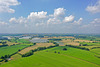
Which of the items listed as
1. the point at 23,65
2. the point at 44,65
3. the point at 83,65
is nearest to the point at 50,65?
the point at 44,65

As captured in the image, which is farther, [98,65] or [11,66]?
[98,65]

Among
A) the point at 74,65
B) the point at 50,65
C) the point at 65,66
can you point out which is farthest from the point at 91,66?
the point at 50,65

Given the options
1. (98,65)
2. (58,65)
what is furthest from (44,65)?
(98,65)

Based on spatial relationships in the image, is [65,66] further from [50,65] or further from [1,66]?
[1,66]

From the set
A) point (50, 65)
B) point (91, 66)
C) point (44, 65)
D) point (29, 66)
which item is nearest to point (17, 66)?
point (29, 66)

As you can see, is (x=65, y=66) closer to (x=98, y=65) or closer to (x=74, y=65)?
(x=74, y=65)

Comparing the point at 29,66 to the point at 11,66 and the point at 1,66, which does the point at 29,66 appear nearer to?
the point at 11,66

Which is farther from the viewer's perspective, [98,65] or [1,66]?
[98,65]
